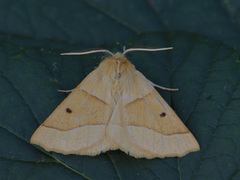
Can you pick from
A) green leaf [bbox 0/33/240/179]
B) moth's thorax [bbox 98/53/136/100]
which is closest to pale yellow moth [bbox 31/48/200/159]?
moth's thorax [bbox 98/53/136/100]

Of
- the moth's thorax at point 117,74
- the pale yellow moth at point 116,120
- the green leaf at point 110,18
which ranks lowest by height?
the pale yellow moth at point 116,120

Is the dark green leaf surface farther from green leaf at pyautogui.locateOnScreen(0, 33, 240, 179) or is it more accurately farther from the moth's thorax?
the moth's thorax

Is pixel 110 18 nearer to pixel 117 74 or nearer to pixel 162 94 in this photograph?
pixel 117 74

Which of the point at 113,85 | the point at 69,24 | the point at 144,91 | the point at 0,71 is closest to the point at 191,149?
the point at 144,91

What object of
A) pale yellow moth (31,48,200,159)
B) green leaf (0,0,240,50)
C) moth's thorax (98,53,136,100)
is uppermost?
green leaf (0,0,240,50)

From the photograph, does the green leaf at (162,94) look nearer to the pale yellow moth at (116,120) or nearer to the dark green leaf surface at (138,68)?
the dark green leaf surface at (138,68)

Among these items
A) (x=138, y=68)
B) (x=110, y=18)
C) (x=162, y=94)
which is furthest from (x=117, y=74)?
(x=110, y=18)

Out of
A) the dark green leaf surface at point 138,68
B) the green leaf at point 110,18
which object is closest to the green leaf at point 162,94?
the dark green leaf surface at point 138,68
